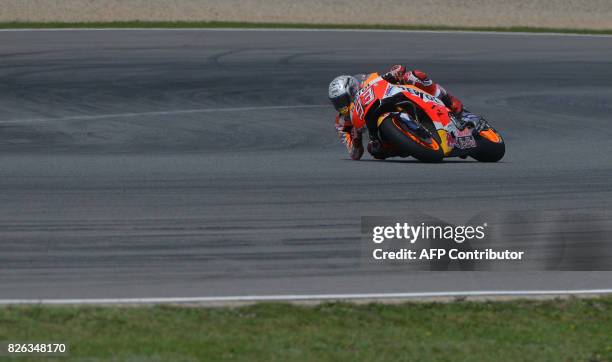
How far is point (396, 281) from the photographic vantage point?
29.2 feet

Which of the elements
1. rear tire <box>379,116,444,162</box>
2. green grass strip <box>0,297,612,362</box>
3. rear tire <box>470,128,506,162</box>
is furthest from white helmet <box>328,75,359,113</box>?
green grass strip <box>0,297,612,362</box>

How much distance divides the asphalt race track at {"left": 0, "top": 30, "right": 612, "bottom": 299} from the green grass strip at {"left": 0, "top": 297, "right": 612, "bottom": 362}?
0.68 metres

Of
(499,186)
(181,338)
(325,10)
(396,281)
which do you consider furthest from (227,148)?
(325,10)

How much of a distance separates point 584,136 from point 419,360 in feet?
36.0

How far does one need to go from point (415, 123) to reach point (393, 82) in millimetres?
743

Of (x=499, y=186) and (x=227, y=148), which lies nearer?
(x=499, y=186)

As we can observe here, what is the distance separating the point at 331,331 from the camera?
7.50 meters

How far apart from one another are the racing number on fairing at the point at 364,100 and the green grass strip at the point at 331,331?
245 inches

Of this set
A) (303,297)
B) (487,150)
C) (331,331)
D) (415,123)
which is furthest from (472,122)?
(331,331)

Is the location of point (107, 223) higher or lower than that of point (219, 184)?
lower

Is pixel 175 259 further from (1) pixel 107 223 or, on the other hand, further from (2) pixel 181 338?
(2) pixel 181 338

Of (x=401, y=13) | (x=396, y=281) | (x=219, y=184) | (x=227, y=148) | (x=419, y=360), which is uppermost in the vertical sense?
(x=401, y=13)

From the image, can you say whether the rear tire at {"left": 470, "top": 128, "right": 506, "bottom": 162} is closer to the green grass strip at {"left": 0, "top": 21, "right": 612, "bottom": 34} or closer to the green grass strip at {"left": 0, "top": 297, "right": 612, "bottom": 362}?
the green grass strip at {"left": 0, "top": 297, "right": 612, "bottom": 362}

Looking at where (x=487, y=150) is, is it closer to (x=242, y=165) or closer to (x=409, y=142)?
(x=409, y=142)
